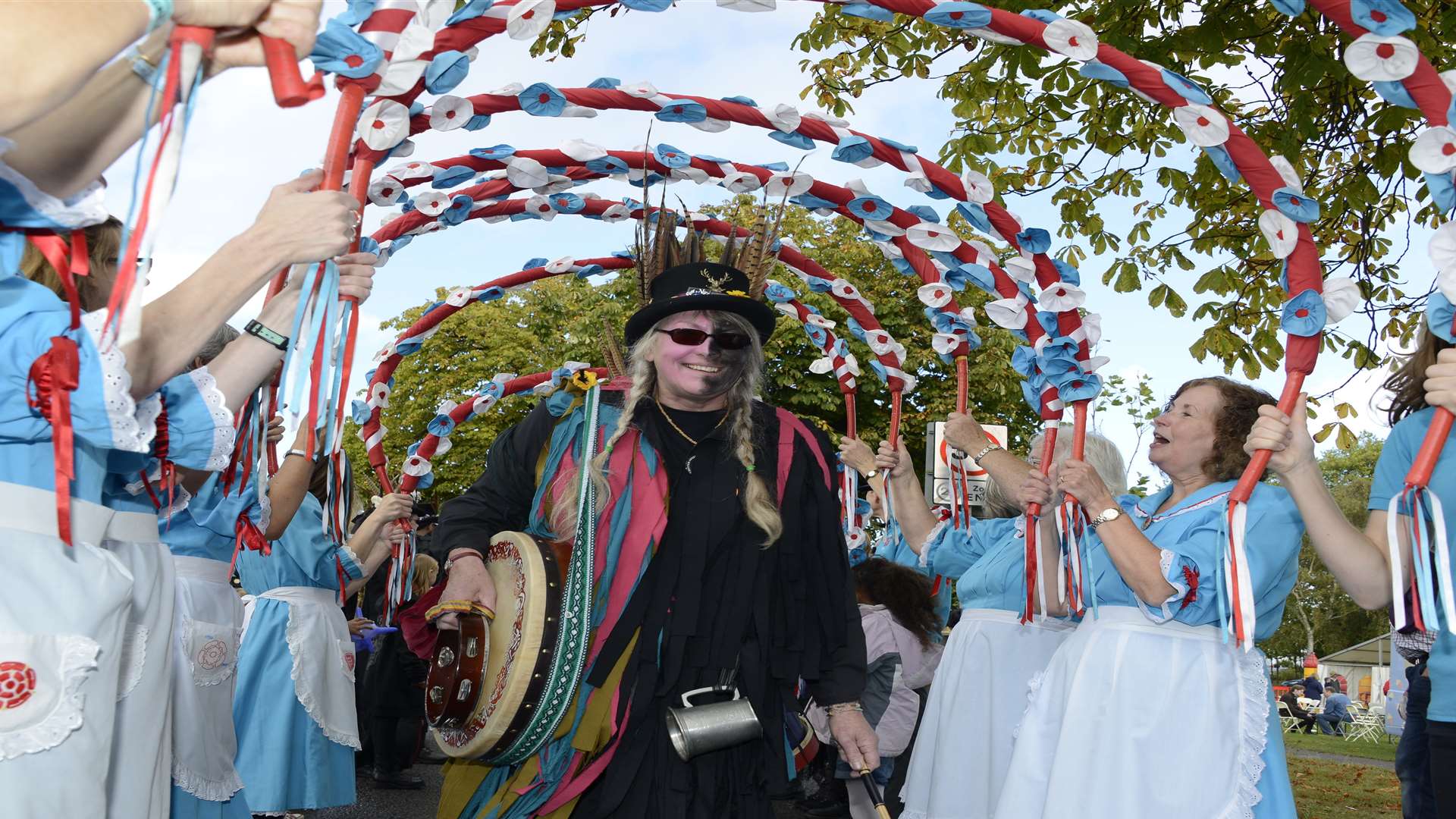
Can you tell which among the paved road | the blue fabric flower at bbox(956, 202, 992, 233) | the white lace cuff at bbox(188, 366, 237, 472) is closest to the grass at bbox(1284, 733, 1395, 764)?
the paved road

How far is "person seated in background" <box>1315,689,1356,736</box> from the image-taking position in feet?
72.6

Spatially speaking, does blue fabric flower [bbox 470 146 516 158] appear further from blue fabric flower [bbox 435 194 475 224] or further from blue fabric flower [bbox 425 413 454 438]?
blue fabric flower [bbox 425 413 454 438]

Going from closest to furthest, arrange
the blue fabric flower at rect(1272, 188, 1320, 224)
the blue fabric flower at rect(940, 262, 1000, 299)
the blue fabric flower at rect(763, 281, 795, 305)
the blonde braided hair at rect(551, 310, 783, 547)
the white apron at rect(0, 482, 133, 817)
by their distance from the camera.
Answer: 1. the white apron at rect(0, 482, 133, 817)
2. the blue fabric flower at rect(1272, 188, 1320, 224)
3. the blonde braided hair at rect(551, 310, 783, 547)
4. the blue fabric flower at rect(940, 262, 1000, 299)
5. the blue fabric flower at rect(763, 281, 795, 305)

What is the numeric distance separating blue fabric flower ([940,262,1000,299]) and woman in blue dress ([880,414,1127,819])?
67 cm

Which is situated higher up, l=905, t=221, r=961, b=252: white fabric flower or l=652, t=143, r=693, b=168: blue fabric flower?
l=652, t=143, r=693, b=168: blue fabric flower

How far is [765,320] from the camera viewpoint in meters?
4.07

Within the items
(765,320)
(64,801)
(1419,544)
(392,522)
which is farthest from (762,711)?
(392,522)

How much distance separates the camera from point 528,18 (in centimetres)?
314

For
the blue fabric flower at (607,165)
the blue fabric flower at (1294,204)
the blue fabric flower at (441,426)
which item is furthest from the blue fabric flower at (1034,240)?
the blue fabric flower at (441,426)

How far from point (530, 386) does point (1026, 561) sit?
483 centimetres

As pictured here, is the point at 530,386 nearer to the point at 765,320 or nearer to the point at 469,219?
the point at 469,219

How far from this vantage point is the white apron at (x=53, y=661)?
1.79 metres

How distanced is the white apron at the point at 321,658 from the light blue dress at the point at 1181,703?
3566 mm

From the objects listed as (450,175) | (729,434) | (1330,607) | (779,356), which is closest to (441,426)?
(450,175)
